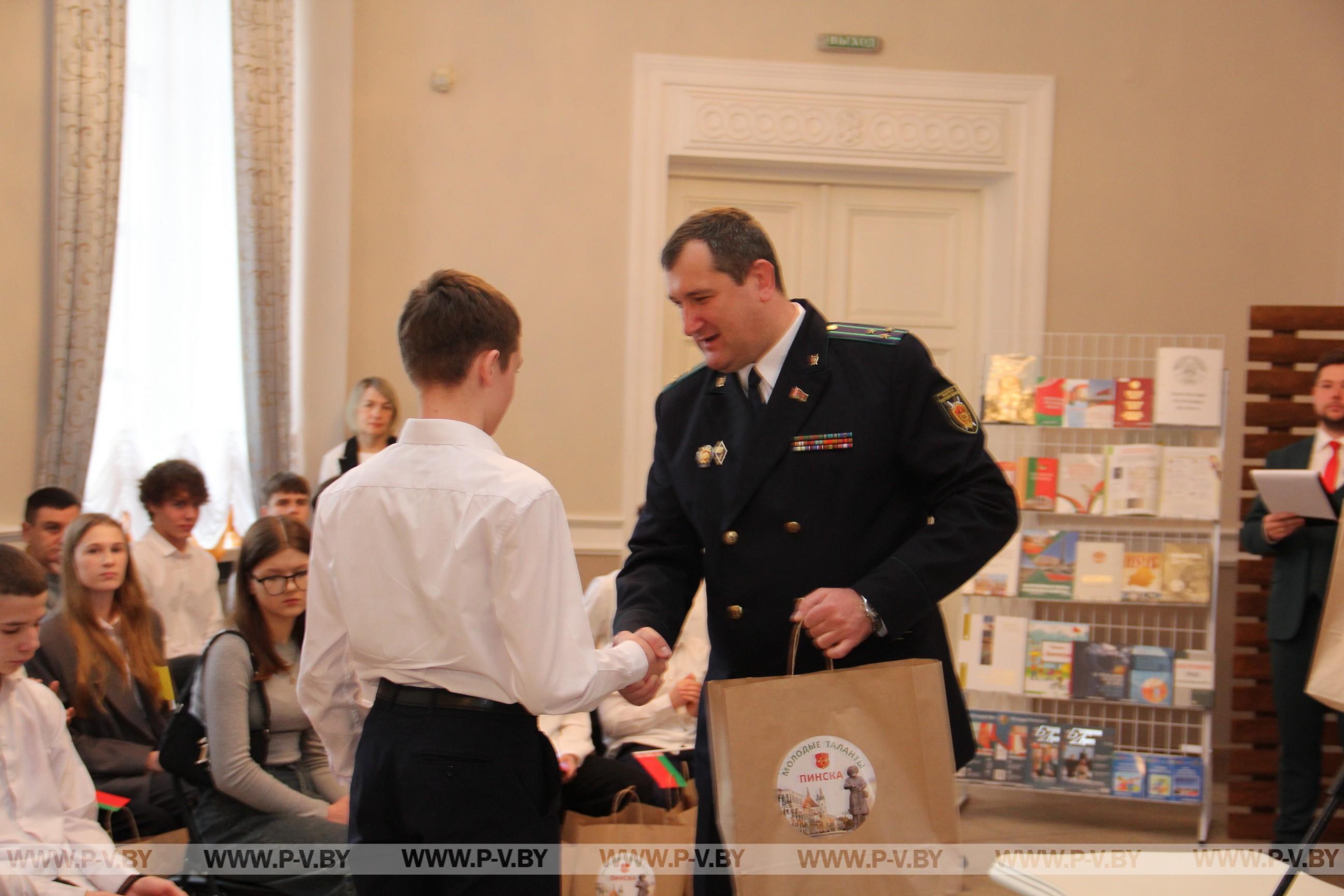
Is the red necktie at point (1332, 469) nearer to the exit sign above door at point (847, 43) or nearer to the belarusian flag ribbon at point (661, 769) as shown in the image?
the belarusian flag ribbon at point (661, 769)

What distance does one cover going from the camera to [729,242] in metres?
1.97

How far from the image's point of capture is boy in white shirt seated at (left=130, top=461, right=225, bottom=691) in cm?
386

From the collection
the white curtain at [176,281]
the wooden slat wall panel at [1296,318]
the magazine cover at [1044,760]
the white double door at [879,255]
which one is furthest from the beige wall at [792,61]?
the magazine cover at [1044,760]

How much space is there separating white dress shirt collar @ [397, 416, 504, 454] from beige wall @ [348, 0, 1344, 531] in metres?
3.80

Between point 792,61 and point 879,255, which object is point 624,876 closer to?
point 879,255

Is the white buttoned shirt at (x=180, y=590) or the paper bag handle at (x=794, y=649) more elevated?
the paper bag handle at (x=794, y=649)

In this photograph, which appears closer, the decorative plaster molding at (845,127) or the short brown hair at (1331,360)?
the short brown hair at (1331,360)

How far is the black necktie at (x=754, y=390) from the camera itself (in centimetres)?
199

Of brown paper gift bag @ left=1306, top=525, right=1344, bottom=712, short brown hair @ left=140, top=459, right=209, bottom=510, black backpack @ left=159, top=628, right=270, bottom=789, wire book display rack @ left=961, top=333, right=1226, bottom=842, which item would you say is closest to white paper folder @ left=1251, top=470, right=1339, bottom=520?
wire book display rack @ left=961, top=333, right=1226, bottom=842

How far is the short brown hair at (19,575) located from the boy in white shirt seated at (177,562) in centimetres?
142

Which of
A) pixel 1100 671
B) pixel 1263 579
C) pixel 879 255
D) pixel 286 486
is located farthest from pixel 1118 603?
pixel 286 486

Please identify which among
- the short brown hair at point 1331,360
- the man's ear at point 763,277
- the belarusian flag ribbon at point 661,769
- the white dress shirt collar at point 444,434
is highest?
the man's ear at point 763,277

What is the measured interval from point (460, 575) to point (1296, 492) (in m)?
3.07

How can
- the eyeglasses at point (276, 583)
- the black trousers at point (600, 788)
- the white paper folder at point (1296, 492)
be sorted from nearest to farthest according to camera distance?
the eyeglasses at point (276, 583) < the black trousers at point (600, 788) < the white paper folder at point (1296, 492)
